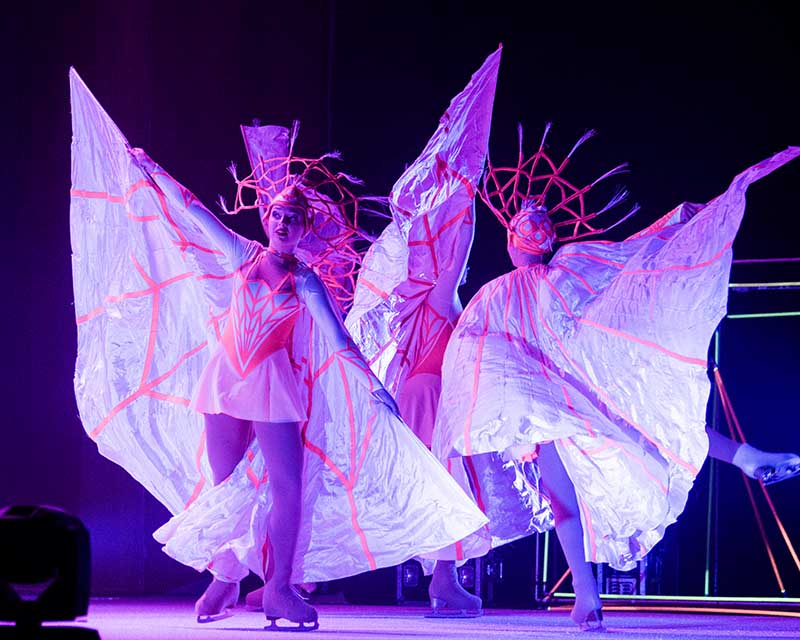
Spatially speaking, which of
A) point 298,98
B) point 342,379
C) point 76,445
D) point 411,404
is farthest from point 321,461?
point 298,98

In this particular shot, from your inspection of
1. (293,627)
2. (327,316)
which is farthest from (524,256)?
(293,627)

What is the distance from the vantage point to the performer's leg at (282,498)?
11.8 ft

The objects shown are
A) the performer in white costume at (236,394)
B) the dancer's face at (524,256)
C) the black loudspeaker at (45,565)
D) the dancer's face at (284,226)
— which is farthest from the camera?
the dancer's face at (524,256)

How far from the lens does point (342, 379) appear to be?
4.18 meters

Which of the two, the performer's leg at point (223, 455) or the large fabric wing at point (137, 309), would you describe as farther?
the large fabric wing at point (137, 309)

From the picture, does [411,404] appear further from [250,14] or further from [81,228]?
[250,14]

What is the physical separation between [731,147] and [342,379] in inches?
94.8

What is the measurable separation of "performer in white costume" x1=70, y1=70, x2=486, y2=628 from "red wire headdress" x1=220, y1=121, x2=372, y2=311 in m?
0.02

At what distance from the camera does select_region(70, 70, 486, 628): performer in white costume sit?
371 cm

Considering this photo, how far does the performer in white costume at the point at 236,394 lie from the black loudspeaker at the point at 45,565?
1.40 meters

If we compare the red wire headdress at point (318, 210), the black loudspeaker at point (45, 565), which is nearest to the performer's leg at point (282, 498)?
the red wire headdress at point (318, 210)

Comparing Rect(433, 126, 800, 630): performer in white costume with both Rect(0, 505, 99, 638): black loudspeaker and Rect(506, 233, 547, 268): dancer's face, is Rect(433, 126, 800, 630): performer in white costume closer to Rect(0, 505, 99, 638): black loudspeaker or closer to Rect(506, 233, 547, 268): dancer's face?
Rect(506, 233, 547, 268): dancer's face

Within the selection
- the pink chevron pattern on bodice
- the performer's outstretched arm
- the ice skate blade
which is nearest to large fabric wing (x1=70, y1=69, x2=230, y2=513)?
the pink chevron pattern on bodice

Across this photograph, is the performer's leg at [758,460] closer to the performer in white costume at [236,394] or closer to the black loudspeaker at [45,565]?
the performer in white costume at [236,394]
